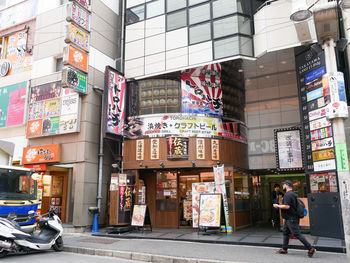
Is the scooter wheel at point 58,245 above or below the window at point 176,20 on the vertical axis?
below

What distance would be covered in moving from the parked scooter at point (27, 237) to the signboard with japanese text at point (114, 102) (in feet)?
16.8

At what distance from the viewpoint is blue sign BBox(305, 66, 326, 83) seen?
36.7 ft

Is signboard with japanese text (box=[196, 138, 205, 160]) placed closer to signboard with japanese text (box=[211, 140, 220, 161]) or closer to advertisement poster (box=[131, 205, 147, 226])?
signboard with japanese text (box=[211, 140, 220, 161])

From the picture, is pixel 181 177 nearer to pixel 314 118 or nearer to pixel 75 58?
pixel 314 118

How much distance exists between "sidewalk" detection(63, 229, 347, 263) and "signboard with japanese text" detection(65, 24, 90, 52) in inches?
348

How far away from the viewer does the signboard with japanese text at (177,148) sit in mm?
13516

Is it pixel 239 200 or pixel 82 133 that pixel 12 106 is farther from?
pixel 239 200

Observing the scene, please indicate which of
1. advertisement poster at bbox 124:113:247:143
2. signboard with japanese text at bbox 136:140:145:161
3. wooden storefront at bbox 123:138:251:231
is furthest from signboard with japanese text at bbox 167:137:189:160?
signboard with japanese text at bbox 136:140:145:161

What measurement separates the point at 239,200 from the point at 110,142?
701cm

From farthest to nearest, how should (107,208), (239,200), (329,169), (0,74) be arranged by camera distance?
(0,74)
(107,208)
(239,200)
(329,169)

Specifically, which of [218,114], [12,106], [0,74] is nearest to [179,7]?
[218,114]

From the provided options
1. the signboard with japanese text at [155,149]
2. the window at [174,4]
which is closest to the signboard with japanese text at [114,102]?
the signboard with japanese text at [155,149]

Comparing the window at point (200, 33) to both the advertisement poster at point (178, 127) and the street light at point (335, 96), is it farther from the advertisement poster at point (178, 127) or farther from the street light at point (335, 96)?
the street light at point (335, 96)

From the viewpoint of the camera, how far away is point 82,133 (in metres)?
14.6
